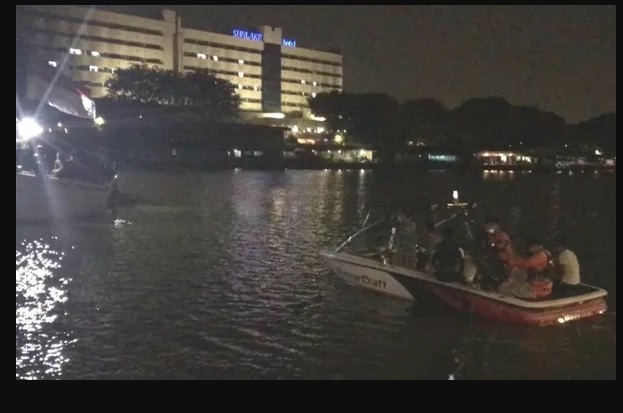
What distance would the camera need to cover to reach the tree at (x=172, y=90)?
118 m

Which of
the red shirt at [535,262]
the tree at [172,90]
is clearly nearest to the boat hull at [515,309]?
the red shirt at [535,262]

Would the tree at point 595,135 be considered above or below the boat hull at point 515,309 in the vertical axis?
above

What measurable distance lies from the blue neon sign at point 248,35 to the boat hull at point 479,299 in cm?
15747

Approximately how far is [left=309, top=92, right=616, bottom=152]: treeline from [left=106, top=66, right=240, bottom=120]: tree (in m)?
20.1

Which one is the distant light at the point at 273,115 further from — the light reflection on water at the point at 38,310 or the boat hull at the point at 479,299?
the boat hull at the point at 479,299

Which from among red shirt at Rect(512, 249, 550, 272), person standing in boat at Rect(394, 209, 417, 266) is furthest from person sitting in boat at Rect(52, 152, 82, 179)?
red shirt at Rect(512, 249, 550, 272)

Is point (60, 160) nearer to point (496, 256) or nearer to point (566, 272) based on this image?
point (496, 256)

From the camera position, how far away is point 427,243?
50.9 ft

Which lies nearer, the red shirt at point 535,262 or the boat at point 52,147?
the red shirt at point 535,262

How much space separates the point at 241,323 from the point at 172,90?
109 meters

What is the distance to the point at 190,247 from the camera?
72.6ft

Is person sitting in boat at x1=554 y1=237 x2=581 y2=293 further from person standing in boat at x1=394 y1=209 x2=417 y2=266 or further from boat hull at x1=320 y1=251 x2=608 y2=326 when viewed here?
person standing in boat at x1=394 y1=209 x2=417 y2=266

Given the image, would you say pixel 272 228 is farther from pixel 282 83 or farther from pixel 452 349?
pixel 282 83
